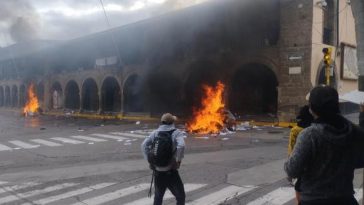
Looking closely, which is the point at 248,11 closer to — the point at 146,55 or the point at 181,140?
the point at 146,55

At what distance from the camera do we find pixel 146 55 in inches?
1032

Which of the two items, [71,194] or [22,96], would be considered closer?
[71,194]

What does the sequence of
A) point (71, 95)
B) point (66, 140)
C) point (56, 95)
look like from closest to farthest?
point (66, 140)
point (71, 95)
point (56, 95)

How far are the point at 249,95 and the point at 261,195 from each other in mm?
16420

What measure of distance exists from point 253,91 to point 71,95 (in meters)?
21.6

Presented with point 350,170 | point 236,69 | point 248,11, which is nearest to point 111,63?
point 236,69

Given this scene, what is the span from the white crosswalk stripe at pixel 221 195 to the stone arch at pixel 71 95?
3225 cm

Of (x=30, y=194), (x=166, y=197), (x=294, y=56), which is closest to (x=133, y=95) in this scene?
(x=294, y=56)

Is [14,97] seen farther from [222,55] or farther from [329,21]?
[329,21]

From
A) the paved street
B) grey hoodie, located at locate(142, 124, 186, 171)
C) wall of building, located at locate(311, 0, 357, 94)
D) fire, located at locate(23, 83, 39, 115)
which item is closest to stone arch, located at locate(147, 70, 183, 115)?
wall of building, located at locate(311, 0, 357, 94)

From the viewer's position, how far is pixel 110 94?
32625mm

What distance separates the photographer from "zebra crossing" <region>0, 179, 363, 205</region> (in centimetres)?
653

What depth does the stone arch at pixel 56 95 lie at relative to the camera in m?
39.2

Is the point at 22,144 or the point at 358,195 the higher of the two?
the point at 358,195
